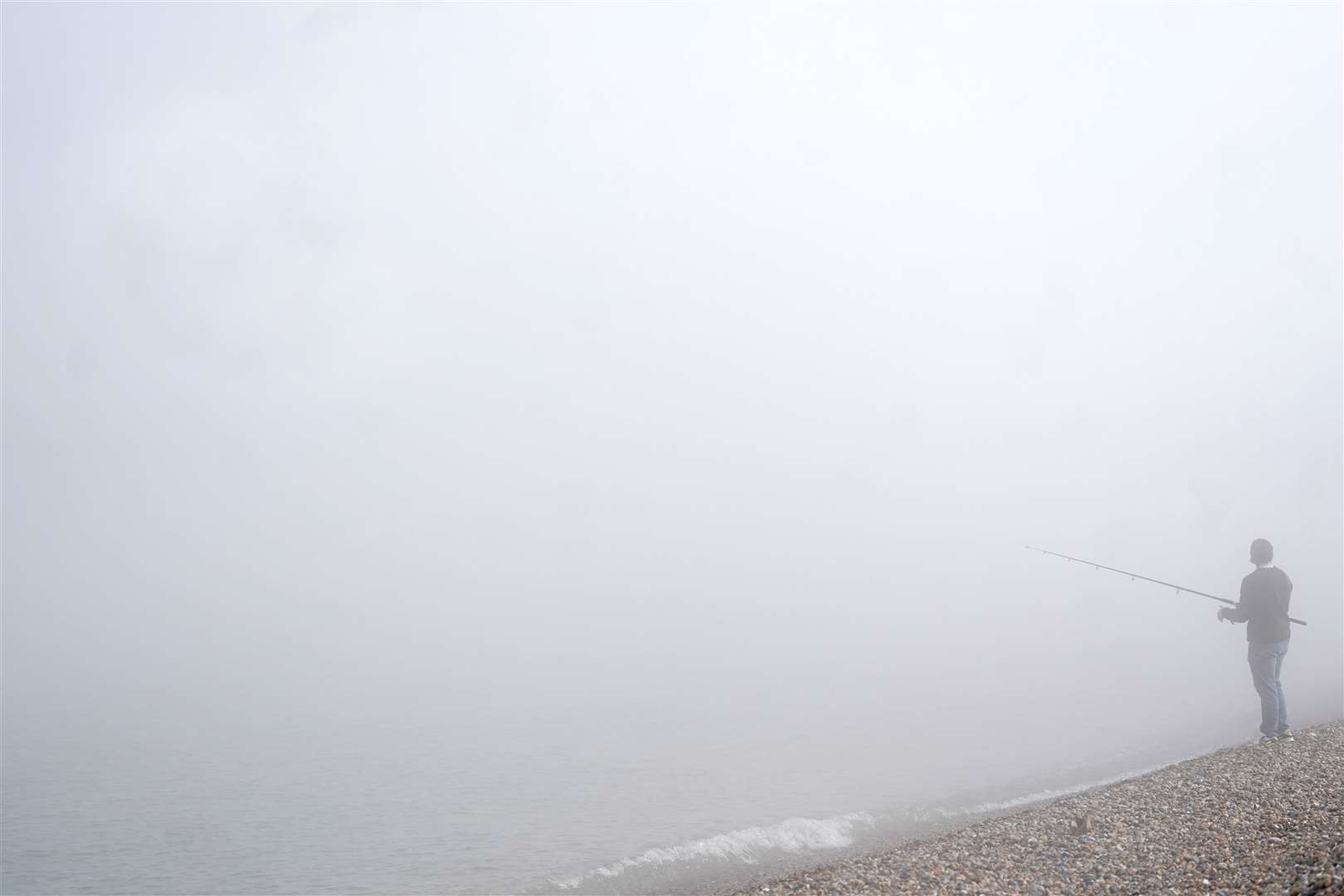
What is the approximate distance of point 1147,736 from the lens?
27.0 meters

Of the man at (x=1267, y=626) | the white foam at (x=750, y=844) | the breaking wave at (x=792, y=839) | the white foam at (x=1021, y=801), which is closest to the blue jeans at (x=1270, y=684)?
the man at (x=1267, y=626)

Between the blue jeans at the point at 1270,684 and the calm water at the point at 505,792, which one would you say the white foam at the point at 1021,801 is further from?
the blue jeans at the point at 1270,684

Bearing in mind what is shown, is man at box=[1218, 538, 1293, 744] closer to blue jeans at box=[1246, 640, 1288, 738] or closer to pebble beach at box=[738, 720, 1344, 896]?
blue jeans at box=[1246, 640, 1288, 738]

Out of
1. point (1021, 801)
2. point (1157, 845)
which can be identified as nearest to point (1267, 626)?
point (1021, 801)

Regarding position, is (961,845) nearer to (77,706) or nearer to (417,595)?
(77,706)

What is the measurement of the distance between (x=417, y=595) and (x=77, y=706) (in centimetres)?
10559

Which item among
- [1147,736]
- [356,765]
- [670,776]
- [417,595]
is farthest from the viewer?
[417,595]

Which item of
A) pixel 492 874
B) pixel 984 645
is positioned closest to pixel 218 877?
pixel 492 874

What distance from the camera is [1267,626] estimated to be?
15438mm

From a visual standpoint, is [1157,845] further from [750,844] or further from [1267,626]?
[750,844]

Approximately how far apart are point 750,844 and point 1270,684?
10427 mm

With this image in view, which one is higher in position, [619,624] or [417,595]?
[417,595]

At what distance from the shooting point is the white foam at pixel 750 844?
16.7 meters

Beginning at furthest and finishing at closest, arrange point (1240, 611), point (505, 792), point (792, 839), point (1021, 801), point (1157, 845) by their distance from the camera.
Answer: point (505, 792) → point (1021, 801) → point (792, 839) → point (1240, 611) → point (1157, 845)
